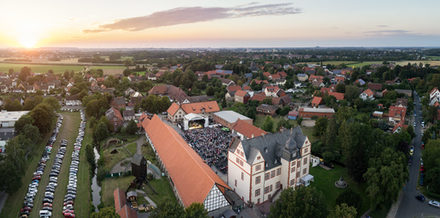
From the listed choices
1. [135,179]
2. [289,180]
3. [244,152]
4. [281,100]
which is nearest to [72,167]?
[135,179]

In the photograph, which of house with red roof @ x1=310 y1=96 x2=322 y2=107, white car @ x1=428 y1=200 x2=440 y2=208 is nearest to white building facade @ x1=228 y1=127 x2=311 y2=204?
white car @ x1=428 y1=200 x2=440 y2=208

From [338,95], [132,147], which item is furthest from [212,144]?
[338,95]

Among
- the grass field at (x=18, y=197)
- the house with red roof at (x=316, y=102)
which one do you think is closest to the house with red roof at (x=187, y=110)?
the grass field at (x=18, y=197)

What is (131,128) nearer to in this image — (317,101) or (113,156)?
(113,156)

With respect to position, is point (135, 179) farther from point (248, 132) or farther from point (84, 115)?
point (84, 115)

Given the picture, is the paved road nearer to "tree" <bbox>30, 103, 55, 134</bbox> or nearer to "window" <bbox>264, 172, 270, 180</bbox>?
"window" <bbox>264, 172, 270, 180</bbox>

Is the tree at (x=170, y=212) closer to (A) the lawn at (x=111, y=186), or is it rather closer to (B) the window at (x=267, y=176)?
Result: (A) the lawn at (x=111, y=186)
